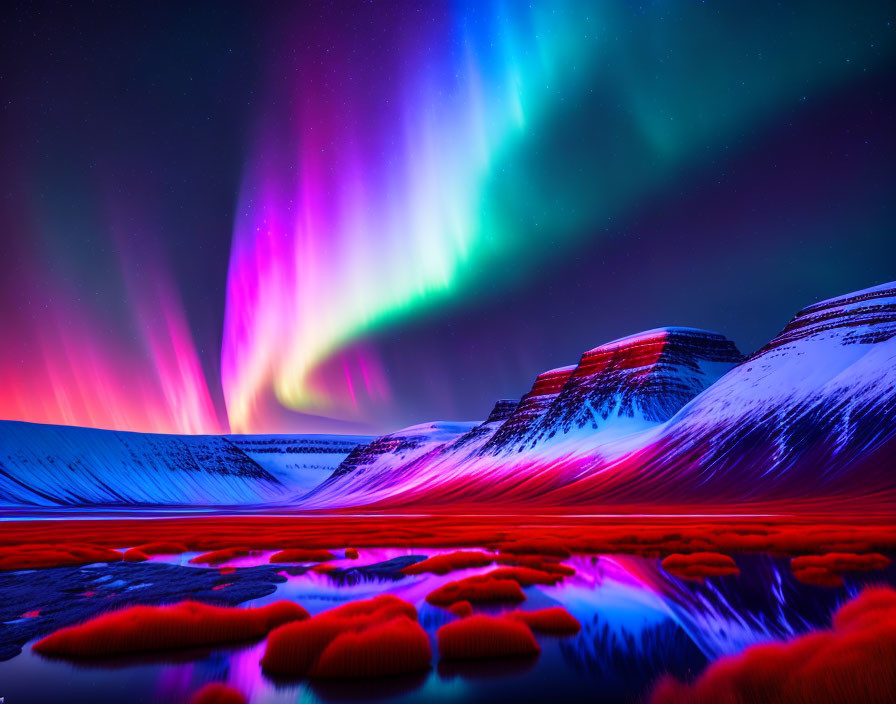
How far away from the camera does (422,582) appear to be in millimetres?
20344

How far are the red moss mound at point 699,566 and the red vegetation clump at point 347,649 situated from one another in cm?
1433

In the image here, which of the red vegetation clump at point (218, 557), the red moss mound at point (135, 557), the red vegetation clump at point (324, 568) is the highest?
the red moss mound at point (135, 557)

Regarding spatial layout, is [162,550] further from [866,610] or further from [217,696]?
[866,610]

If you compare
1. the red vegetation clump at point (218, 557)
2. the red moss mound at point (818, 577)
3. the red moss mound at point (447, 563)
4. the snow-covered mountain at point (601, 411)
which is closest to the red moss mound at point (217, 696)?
the red moss mound at point (447, 563)

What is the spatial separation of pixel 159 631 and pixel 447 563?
14.4 meters

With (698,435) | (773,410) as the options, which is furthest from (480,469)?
(773,410)

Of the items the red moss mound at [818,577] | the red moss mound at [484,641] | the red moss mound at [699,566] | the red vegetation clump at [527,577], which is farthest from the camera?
the red moss mound at [699,566]

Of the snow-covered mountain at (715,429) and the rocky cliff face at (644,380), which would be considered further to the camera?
the rocky cliff face at (644,380)

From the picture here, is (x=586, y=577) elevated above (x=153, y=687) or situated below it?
below

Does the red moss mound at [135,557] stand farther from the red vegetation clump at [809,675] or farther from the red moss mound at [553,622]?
the red vegetation clump at [809,675]

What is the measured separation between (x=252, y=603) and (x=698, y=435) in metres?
134

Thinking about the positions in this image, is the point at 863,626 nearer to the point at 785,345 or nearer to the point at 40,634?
the point at 40,634

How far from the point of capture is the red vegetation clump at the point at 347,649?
9.60 meters

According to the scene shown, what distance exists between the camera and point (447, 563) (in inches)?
955
